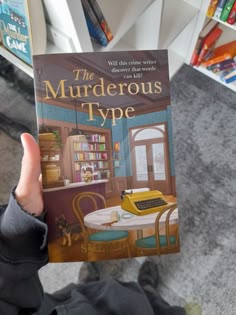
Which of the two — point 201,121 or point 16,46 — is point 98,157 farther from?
point 201,121

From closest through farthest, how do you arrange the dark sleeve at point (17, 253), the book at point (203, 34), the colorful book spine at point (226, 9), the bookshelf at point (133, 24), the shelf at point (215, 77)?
the dark sleeve at point (17, 253), the bookshelf at point (133, 24), the colorful book spine at point (226, 9), the book at point (203, 34), the shelf at point (215, 77)

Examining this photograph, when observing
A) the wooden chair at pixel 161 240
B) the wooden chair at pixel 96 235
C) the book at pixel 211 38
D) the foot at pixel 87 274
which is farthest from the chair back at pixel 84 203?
the book at pixel 211 38

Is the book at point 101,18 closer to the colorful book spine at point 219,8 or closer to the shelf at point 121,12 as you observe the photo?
the shelf at point 121,12

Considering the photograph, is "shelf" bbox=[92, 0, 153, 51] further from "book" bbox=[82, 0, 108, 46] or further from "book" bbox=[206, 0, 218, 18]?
"book" bbox=[206, 0, 218, 18]

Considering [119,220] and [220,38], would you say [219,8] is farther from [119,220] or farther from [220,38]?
[119,220]

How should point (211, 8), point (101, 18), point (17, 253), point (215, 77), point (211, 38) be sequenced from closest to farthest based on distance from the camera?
1. point (17, 253)
2. point (101, 18)
3. point (211, 8)
4. point (211, 38)
5. point (215, 77)

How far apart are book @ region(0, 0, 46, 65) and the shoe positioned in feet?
2.45

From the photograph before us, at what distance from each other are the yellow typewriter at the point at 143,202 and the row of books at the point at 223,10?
58 centimetres

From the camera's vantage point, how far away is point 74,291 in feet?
3.05

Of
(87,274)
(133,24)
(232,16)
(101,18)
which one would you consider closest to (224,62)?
(232,16)

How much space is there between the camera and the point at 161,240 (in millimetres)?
689

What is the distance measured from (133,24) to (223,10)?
251mm

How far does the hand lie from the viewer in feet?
2.19

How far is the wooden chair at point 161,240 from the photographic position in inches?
26.8
